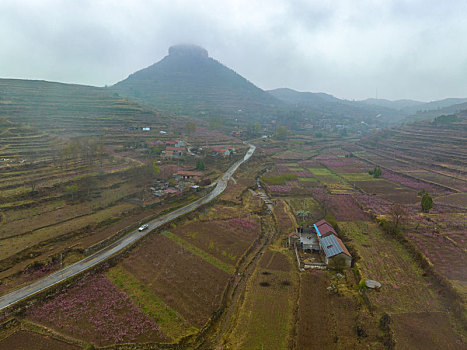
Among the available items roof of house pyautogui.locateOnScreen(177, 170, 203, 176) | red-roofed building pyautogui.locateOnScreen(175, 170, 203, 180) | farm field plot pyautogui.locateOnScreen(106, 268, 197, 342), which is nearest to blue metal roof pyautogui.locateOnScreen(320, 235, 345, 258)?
farm field plot pyautogui.locateOnScreen(106, 268, 197, 342)

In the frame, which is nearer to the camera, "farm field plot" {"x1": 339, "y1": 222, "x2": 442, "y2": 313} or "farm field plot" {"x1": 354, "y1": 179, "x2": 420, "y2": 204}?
"farm field plot" {"x1": 339, "y1": 222, "x2": 442, "y2": 313}

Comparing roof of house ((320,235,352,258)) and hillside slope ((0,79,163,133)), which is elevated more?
hillside slope ((0,79,163,133))

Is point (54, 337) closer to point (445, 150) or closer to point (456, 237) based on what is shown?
point (456, 237)

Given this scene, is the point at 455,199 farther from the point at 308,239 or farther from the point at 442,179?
the point at 308,239

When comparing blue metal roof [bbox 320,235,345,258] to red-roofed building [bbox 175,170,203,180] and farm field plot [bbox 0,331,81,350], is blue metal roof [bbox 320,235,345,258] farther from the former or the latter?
red-roofed building [bbox 175,170,203,180]

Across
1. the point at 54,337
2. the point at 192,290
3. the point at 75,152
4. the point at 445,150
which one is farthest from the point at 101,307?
the point at 445,150

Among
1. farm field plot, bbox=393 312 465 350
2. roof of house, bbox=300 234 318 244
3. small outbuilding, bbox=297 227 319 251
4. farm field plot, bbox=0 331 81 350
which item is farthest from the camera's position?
roof of house, bbox=300 234 318 244

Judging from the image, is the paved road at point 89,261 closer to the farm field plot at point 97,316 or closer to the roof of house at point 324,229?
the farm field plot at point 97,316
